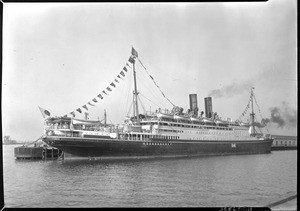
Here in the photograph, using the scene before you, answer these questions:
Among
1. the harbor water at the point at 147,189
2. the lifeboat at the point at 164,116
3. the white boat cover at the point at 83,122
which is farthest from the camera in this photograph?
the lifeboat at the point at 164,116

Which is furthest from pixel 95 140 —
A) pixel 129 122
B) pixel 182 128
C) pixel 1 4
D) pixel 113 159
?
pixel 1 4

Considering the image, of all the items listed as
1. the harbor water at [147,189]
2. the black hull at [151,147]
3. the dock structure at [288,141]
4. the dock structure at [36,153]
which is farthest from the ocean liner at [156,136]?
the dock structure at [36,153]

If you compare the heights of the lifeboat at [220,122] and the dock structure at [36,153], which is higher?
the lifeboat at [220,122]

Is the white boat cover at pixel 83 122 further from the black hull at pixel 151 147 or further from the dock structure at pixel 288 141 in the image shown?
the dock structure at pixel 288 141

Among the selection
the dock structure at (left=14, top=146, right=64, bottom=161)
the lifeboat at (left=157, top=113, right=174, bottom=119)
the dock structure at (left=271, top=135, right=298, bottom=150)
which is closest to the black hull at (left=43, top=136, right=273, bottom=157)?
the lifeboat at (left=157, top=113, right=174, bottom=119)

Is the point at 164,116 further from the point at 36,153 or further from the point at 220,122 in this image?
the point at 36,153

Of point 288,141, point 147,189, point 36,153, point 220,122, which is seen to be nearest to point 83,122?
point 147,189

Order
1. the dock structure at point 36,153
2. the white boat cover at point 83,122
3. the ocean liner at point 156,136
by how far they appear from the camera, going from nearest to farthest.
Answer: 1. the white boat cover at point 83,122
2. the ocean liner at point 156,136
3. the dock structure at point 36,153
